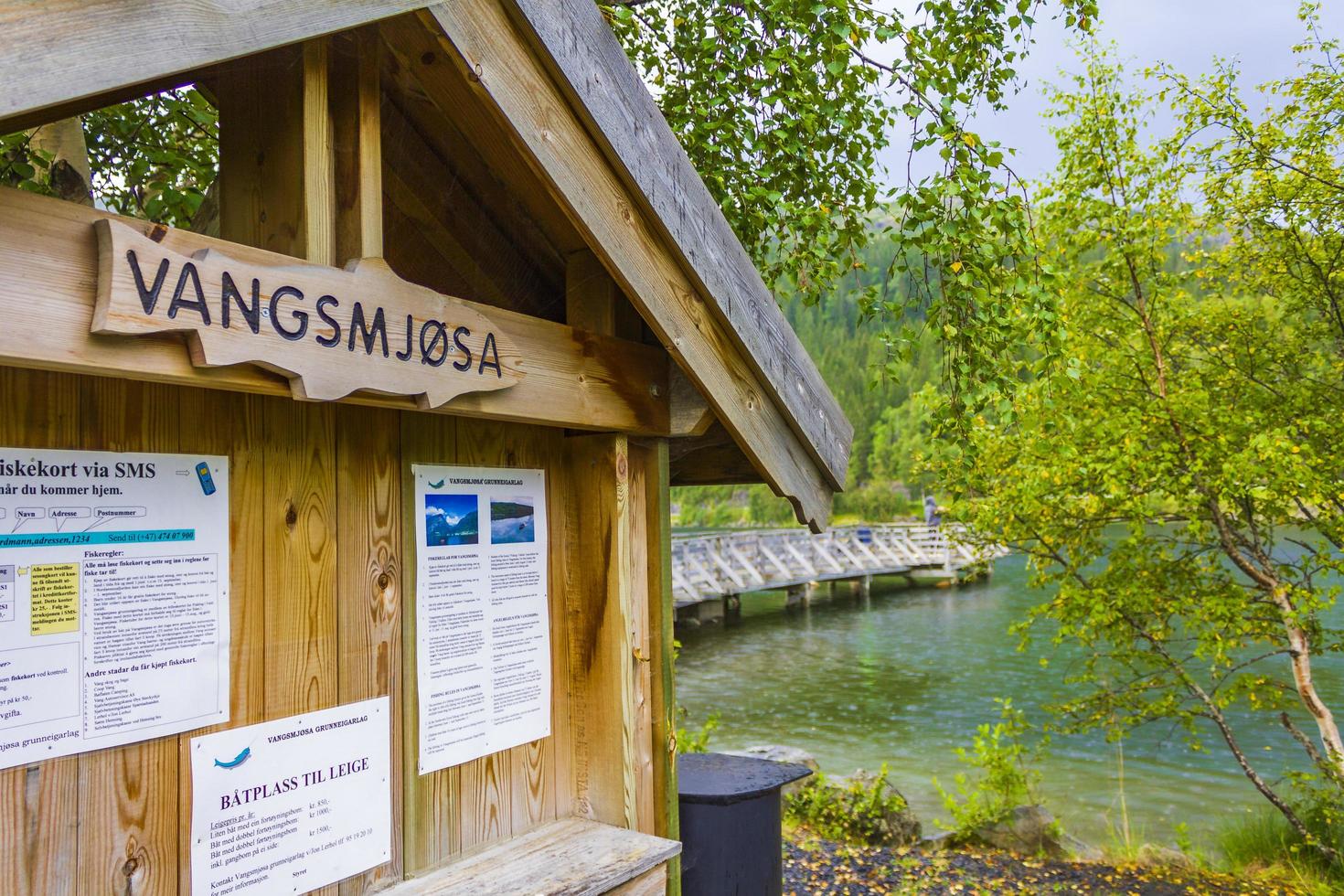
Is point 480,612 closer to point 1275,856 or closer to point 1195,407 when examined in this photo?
point 1195,407

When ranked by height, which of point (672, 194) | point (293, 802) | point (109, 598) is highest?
point (672, 194)

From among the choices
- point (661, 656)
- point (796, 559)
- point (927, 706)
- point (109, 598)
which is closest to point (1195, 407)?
point (661, 656)

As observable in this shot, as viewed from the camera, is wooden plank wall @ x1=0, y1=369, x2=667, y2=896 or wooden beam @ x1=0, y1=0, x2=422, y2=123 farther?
wooden plank wall @ x1=0, y1=369, x2=667, y2=896

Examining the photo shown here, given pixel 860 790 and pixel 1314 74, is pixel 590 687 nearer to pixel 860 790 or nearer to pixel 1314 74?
pixel 860 790

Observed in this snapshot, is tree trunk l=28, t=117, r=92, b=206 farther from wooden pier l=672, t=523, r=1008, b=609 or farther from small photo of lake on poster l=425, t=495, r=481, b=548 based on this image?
wooden pier l=672, t=523, r=1008, b=609

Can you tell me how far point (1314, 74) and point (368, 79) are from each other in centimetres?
583

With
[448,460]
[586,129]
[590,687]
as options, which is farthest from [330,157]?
[590,687]

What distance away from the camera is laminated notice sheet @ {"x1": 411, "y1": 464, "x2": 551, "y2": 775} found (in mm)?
2332

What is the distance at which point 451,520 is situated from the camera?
7.91ft

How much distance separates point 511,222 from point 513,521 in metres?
0.86

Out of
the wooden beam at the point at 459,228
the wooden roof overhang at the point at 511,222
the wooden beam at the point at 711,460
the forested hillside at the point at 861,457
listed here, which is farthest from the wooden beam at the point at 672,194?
the forested hillside at the point at 861,457

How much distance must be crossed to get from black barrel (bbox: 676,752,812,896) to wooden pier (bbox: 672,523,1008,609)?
12385mm

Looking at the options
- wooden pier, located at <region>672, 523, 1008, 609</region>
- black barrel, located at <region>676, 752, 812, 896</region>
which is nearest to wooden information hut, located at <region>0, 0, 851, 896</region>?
black barrel, located at <region>676, 752, 812, 896</region>

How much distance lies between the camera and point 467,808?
2393mm
